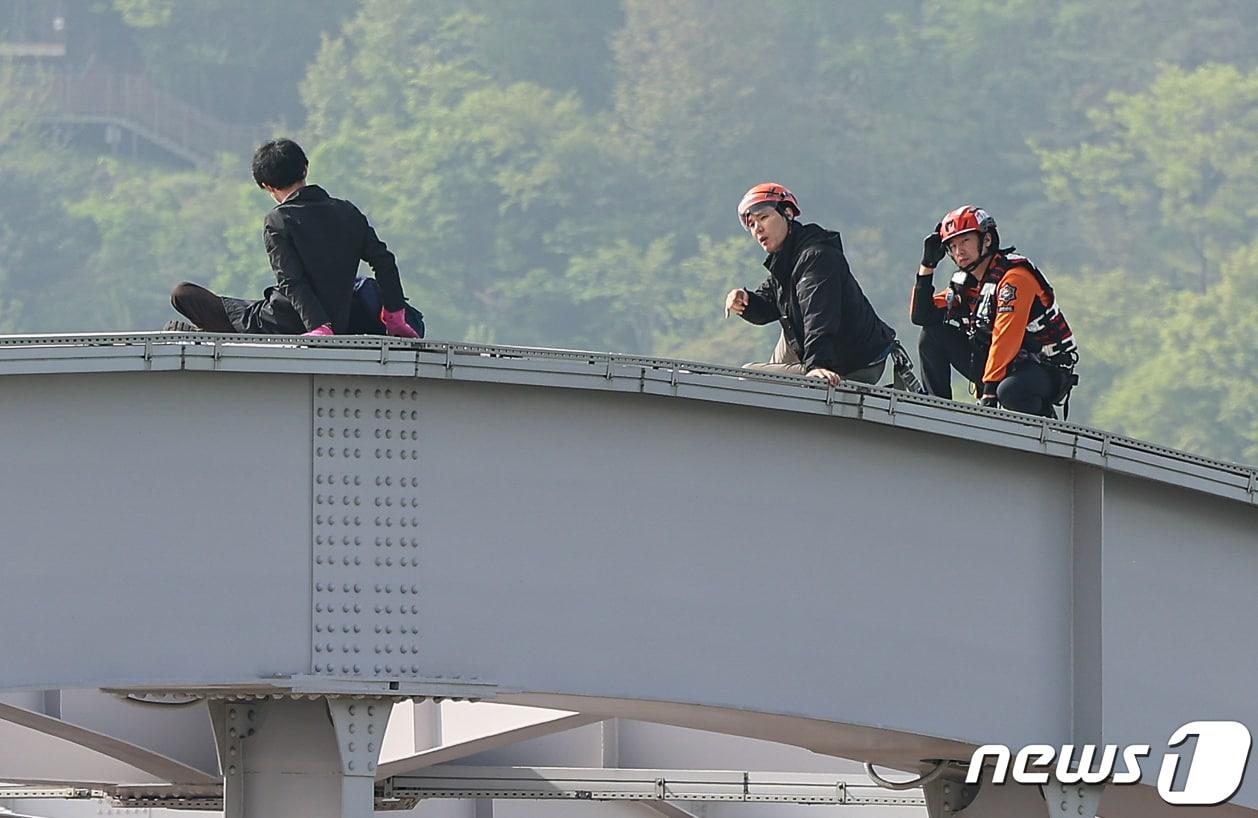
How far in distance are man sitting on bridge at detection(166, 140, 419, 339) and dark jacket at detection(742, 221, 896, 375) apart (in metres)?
1.90

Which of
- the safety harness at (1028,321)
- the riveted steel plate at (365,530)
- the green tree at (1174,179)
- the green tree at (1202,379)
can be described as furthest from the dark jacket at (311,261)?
the green tree at (1174,179)

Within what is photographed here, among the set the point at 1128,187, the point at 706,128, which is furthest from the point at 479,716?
the point at 706,128

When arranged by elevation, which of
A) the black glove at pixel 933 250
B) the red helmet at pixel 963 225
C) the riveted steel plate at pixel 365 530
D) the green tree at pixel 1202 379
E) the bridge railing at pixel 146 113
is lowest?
the riveted steel plate at pixel 365 530

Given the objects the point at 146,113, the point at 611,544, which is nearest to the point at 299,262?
the point at 611,544

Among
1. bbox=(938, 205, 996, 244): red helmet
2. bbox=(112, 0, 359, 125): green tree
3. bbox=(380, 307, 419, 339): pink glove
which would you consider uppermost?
bbox=(112, 0, 359, 125): green tree

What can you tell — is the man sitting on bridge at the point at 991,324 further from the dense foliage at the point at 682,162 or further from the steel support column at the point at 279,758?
the dense foliage at the point at 682,162

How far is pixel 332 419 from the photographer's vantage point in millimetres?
9977

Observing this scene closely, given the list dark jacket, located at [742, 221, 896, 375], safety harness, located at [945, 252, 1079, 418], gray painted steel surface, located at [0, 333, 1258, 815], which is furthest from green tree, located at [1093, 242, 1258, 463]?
gray painted steel surface, located at [0, 333, 1258, 815]

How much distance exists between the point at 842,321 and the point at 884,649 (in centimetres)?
167

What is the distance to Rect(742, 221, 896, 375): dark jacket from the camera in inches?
441

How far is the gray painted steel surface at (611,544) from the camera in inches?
382

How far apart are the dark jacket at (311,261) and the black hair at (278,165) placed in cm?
12

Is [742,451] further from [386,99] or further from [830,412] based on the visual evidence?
[386,99]

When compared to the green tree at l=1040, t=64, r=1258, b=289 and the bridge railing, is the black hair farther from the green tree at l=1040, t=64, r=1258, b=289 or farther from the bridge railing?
the bridge railing
